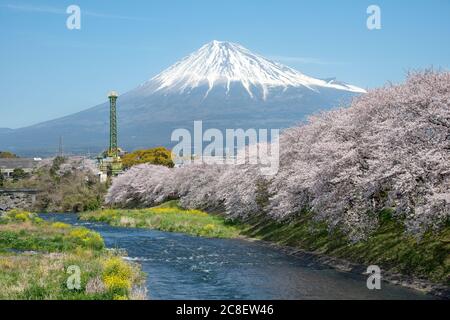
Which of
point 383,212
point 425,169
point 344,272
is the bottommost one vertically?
point 344,272

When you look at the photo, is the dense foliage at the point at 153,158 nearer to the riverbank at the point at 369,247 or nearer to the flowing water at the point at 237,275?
the riverbank at the point at 369,247

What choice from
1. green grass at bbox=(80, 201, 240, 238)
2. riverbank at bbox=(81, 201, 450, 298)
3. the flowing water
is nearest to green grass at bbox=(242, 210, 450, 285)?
riverbank at bbox=(81, 201, 450, 298)

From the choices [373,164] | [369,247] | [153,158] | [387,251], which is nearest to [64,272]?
[373,164]

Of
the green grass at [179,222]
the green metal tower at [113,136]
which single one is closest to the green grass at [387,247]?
the green grass at [179,222]

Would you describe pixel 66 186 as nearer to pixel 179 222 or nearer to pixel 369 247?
pixel 179 222

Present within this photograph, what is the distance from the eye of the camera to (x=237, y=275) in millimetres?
31953

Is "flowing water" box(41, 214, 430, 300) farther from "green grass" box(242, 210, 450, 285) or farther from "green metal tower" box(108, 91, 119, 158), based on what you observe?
"green metal tower" box(108, 91, 119, 158)

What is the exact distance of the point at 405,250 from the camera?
32.4 meters

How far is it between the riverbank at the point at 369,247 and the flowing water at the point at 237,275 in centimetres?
122

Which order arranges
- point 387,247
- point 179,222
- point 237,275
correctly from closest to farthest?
point 237,275, point 387,247, point 179,222

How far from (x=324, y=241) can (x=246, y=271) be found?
1003 centimetres

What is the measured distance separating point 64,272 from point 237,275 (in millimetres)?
9869
